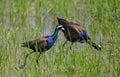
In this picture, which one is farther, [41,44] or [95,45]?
[95,45]

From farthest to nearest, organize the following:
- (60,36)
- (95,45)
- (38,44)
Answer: (60,36)
(95,45)
(38,44)

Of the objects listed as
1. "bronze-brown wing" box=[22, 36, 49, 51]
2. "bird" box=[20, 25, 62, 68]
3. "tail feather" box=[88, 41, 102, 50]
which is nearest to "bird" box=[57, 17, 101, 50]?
"tail feather" box=[88, 41, 102, 50]

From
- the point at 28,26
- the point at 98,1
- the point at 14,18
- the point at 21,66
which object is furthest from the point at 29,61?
the point at 98,1

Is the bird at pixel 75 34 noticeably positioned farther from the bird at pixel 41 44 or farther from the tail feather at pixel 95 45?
the bird at pixel 41 44

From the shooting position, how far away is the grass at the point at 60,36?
5.30 m

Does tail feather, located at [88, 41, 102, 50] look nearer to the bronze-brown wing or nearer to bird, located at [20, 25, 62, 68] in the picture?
bird, located at [20, 25, 62, 68]

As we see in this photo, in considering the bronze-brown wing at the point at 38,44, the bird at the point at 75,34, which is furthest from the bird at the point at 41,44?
the bird at the point at 75,34

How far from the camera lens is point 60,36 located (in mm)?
6508

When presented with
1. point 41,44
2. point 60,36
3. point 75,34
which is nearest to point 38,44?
point 41,44

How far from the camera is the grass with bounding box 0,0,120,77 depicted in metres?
5.30

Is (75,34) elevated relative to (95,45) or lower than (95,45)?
elevated

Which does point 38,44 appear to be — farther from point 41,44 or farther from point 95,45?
point 95,45

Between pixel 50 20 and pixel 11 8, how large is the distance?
2.12ft

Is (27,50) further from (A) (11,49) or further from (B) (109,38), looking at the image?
(B) (109,38)
